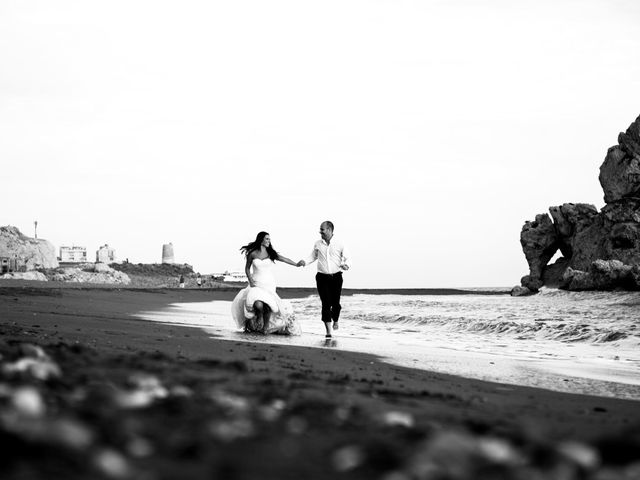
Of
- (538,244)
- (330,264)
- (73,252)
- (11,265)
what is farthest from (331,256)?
(73,252)

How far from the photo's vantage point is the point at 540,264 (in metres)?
39.9

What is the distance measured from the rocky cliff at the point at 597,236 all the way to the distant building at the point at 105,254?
273ft

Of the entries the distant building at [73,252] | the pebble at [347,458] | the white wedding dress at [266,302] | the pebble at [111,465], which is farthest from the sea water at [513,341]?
the distant building at [73,252]

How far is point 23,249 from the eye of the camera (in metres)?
78.8

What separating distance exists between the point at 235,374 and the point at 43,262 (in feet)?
271

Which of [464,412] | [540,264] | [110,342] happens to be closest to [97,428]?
[464,412]

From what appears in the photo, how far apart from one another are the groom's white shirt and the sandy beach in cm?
804

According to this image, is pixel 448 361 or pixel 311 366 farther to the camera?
pixel 448 361

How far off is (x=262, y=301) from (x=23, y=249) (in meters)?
73.0

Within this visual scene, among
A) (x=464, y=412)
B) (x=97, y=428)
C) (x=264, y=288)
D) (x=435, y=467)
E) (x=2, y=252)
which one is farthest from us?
(x=2, y=252)

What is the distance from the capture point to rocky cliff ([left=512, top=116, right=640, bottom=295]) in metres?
28.0

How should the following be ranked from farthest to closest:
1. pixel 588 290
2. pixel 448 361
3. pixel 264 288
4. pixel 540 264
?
pixel 540 264 → pixel 588 290 → pixel 264 288 → pixel 448 361

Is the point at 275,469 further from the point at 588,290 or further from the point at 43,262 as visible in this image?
the point at 43,262

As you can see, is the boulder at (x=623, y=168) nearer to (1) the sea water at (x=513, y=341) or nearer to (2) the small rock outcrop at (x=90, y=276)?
(1) the sea water at (x=513, y=341)
